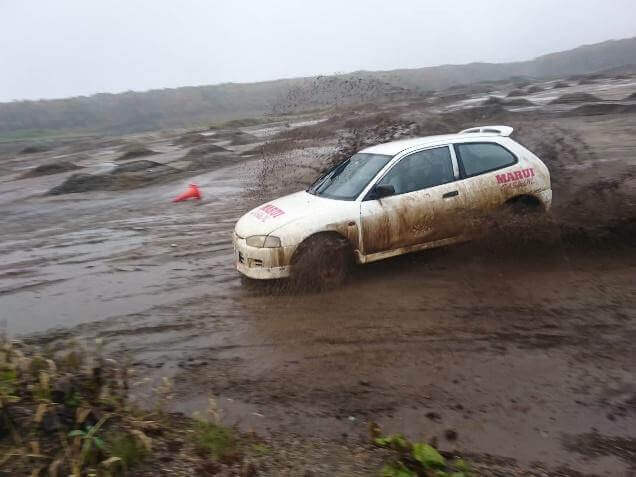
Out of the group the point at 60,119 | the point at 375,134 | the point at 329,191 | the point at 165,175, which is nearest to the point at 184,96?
the point at 60,119

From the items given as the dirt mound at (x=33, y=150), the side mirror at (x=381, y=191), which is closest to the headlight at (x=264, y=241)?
the side mirror at (x=381, y=191)

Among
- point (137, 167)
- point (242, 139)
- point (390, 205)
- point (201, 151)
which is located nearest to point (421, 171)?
point (390, 205)

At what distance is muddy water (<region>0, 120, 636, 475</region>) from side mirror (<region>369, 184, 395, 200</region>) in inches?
39.2

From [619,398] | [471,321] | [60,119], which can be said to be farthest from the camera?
[60,119]

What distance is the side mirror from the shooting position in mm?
6566

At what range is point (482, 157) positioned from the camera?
7180mm

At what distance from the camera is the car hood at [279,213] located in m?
6.48

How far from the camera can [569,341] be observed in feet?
16.4

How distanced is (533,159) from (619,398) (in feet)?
13.2

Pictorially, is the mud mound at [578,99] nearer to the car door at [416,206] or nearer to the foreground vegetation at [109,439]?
the car door at [416,206]

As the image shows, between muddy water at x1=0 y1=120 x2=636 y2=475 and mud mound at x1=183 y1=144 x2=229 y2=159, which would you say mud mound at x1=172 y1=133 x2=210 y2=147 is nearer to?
mud mound at x1=183 y1=144 x2=229 y2=159

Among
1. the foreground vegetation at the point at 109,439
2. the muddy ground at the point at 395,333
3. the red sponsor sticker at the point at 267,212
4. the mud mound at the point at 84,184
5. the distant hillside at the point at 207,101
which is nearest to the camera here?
the foreground vegetation at the point at 109,439

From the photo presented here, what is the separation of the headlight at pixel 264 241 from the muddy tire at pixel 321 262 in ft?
0.89

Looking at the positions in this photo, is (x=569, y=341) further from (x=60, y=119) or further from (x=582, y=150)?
(x=60, y=119)
